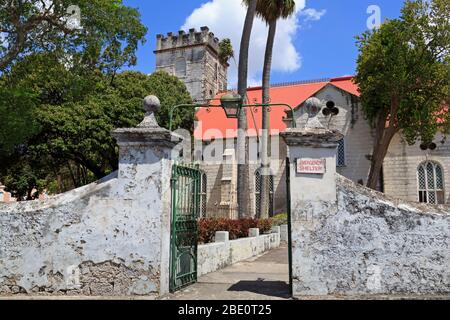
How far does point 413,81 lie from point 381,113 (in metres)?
4.02

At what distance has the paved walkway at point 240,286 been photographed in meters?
6.62

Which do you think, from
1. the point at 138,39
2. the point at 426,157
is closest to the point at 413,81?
the point at 426,157

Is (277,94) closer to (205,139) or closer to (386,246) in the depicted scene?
(205,139)

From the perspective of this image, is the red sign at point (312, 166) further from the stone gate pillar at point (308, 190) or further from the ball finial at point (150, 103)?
the ball finial at point (150, 103)

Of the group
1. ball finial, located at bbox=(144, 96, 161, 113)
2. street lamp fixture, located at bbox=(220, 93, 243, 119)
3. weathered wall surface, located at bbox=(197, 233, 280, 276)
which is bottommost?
weathered wall surface, located at bbox=(197, 233, 280, 276)

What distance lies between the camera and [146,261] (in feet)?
20.6

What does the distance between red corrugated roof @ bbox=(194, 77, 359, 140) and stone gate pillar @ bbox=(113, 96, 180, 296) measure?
81.7ft

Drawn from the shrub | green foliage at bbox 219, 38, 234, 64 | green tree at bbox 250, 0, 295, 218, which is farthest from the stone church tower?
the shrub

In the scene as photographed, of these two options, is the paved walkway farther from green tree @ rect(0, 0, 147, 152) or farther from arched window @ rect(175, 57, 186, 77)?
arched window @ rect(175, 57, 186, 77)

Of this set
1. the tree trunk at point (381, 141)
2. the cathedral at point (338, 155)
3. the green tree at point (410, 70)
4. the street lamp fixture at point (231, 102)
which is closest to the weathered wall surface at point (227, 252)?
the street lamp fixture at point (231, 102)

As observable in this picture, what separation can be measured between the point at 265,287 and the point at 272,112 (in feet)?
88.0

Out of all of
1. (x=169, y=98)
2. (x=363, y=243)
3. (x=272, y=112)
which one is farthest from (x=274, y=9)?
(x=363, y=243)

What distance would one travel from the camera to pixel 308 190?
20.9ft

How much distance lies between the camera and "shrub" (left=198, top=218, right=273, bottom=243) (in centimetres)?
1348
